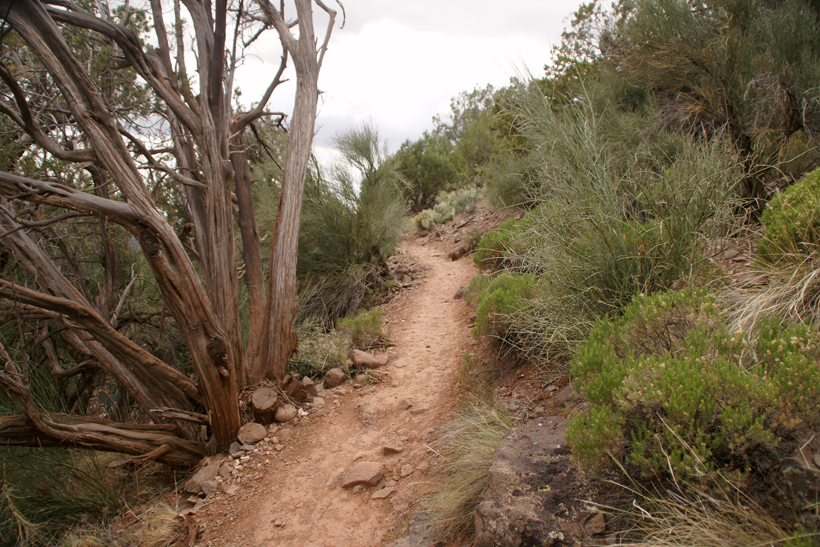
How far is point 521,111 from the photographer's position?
3174mm

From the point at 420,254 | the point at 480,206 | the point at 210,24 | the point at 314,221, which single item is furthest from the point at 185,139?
the point at 480,206

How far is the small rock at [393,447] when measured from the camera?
11.0ft

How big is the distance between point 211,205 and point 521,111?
106 inches

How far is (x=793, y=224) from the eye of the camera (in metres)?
2.63

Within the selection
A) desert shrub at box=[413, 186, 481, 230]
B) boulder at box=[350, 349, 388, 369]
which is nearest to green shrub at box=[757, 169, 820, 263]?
boulder at box=[350, 349, 388, 369]

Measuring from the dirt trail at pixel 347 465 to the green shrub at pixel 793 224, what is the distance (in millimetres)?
2531

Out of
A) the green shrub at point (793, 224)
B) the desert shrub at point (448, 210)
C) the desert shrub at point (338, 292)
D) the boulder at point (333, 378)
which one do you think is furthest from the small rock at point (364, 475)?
the desert shrub at point (448, 210)

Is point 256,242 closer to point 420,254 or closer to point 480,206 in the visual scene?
point 420,254

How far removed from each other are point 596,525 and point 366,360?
3438mm

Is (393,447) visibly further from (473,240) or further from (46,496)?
(473,240)

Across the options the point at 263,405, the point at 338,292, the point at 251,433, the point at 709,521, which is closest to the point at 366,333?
the point at 263,405

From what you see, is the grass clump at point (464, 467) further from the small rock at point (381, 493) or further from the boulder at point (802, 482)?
the boulder at point (802, 482)

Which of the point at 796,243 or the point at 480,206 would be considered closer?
the point at 796,243

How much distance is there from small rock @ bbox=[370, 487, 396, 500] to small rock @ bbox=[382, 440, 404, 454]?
1.31 feet
